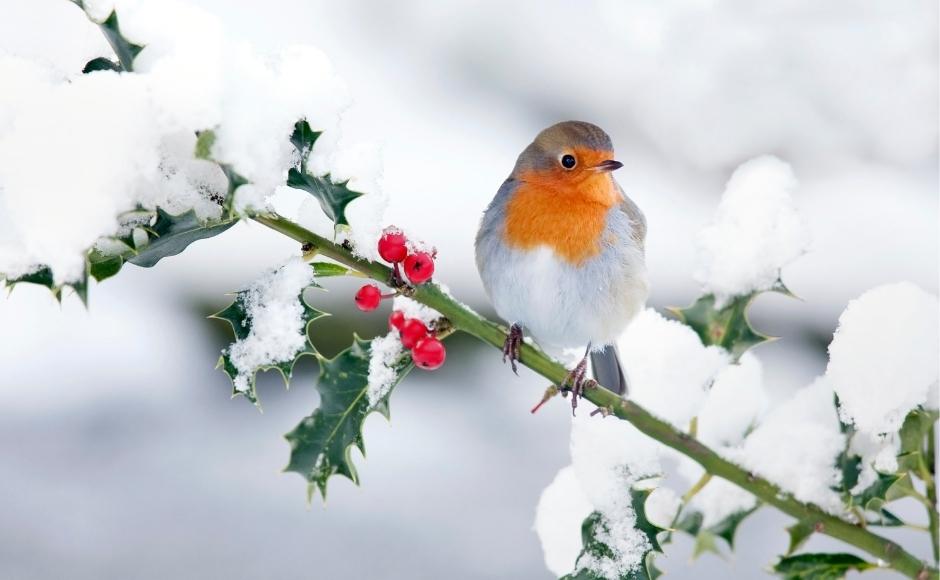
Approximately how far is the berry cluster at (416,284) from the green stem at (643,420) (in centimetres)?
2

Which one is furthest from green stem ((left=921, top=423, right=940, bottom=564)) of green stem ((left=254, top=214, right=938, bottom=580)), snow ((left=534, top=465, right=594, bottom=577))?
snow ((left=534, top=465, right=594, bottom=577))

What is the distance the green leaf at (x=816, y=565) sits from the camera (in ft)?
4.26

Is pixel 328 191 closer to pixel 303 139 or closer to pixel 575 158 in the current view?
pixel 303 139

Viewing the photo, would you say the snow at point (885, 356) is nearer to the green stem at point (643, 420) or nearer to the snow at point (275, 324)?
the green stem at point (643, 420)

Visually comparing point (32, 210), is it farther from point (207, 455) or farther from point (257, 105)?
point (207, 455)

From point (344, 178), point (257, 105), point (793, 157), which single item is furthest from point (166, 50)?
point (793, 157)

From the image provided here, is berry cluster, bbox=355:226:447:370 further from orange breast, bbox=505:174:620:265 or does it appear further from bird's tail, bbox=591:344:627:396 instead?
bird's tail, bbox=591:344:627:396

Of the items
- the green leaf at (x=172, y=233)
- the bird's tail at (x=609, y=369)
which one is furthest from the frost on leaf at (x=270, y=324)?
the bird's tail at (x=609, y=369)

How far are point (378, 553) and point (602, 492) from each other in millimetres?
1963

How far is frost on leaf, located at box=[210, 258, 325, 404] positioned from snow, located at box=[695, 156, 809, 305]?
600 mm

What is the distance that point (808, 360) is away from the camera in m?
3.73

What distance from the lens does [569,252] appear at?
5.63 feet

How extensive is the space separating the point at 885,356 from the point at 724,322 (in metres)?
0.22

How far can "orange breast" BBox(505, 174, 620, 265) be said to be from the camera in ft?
5.64
